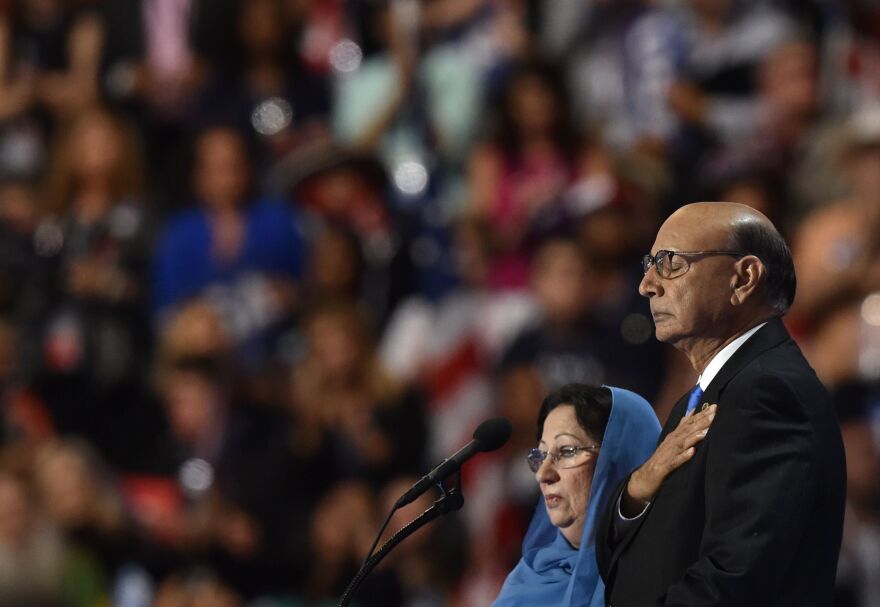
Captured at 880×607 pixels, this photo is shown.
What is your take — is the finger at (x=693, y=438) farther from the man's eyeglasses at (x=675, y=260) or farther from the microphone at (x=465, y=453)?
the microphone at (x=465, y=453)

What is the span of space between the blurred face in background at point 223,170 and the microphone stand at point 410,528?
4.77 meters

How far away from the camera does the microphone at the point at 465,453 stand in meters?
3.00

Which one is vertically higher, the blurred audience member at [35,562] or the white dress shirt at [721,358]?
the white dress shirt at [721,358]

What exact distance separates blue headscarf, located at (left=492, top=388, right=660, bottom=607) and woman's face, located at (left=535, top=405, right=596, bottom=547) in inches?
1.8

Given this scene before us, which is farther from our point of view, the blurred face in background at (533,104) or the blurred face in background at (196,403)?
the blurred face in background at (533,104)

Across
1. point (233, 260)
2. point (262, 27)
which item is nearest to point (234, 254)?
point (233, 260)

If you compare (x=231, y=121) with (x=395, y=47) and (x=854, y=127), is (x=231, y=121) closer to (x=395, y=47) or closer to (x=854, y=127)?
(x=395, y=47)

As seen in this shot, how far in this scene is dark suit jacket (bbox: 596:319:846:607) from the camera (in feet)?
8.63

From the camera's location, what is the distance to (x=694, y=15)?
25.6 ft

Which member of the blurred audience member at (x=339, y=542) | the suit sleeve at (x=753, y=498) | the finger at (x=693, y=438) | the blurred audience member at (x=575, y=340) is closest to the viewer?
the suit sleeve at (x=753, y=498)

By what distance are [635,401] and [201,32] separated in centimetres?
578

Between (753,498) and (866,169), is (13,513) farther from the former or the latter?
(753,498)

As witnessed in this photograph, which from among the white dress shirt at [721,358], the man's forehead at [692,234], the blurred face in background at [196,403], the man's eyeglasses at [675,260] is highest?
Result: the man's forehead at [692,234]

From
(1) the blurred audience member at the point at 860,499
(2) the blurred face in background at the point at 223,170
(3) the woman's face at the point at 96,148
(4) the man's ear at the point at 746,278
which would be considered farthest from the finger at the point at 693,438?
(3) the woman's face at the point at 96,148
